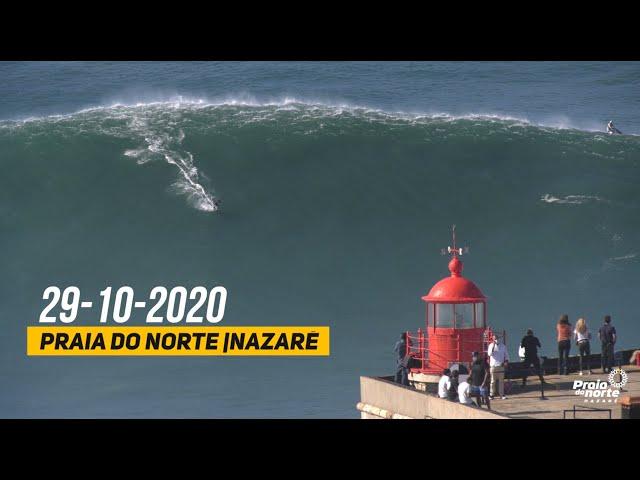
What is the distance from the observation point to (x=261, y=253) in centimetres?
3941

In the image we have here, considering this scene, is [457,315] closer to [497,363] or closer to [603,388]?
[497,363]

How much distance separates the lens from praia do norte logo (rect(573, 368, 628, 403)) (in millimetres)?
22531

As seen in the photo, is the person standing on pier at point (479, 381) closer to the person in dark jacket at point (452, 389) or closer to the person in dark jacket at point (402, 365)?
the person in dark jacket at point (452, 389)

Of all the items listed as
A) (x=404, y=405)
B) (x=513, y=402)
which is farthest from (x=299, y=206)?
(x=513, y=402)

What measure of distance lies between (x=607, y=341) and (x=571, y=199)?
62.0ft

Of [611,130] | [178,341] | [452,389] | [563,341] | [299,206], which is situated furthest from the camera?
[611,130]

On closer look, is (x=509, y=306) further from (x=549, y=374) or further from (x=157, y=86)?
(x=157, y=86)

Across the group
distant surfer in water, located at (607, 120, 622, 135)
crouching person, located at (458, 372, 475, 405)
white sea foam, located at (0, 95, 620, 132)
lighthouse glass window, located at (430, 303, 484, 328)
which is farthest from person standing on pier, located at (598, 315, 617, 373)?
distant surfer in water, located at (607, 120, 622, 135)

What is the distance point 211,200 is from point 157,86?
8.22m

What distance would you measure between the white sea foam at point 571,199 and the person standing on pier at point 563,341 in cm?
1815

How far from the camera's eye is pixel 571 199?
42812mm

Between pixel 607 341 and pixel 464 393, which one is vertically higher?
pixel 607 341

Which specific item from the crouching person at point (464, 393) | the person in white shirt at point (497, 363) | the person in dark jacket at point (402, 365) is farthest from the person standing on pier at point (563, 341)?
the crouching person at point (464, 393)
